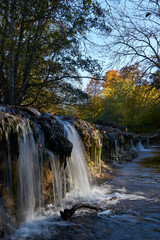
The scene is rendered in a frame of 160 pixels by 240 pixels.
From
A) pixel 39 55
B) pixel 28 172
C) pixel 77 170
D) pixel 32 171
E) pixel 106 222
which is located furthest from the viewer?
pixel 39 55

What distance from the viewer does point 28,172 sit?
4059mm

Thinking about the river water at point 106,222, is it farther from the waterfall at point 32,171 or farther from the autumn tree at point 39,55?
the autumn tree at point 39,55

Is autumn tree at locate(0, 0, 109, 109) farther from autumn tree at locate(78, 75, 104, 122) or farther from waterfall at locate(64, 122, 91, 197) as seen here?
waterfall at locate(64, 122, 91, 197)

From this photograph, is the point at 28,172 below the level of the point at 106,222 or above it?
above

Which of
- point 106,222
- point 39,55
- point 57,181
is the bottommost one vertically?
point 106,222

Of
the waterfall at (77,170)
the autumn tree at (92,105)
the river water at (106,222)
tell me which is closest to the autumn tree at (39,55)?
the autumn tree at (92,105)

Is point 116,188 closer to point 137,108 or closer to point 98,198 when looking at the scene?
point 98,198

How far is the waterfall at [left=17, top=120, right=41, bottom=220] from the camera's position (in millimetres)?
3844

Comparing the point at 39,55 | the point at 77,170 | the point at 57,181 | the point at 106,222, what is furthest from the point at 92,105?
the point at 106,222

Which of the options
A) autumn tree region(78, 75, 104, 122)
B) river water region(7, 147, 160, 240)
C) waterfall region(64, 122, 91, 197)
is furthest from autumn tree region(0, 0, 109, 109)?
river water region(7, 147, 160, 240)

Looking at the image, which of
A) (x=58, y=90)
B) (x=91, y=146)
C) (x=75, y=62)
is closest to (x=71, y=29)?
(x=75, y=62)

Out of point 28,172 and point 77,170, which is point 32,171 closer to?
point 28,172

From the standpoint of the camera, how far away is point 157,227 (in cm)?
320

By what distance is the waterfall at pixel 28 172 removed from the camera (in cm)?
384
